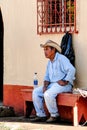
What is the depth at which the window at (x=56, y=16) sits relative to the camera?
38.1 ft

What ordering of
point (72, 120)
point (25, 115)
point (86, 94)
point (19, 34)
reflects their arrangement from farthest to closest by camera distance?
point (19, 34)
point (25, 115)
point (72, 120)
point (86, 94)

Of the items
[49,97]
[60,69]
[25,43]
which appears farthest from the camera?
[25,43]

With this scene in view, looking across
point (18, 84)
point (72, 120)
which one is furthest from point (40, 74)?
point (72, 120)

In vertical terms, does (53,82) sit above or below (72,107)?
above

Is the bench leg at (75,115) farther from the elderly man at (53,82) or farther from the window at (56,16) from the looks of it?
the window at (56,16)

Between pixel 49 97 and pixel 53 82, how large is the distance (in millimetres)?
420

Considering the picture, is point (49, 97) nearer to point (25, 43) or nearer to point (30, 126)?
point (30, 126)

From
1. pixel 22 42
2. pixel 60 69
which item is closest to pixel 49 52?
pixel 60 69

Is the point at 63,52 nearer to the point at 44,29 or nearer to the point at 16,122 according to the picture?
the point at 44,29

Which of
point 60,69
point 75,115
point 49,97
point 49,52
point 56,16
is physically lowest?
point 75,115

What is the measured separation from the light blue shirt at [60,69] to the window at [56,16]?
0.70m

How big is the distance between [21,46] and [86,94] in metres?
2.93

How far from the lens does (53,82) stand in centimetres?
1116

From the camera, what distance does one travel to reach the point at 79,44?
11367 mm
